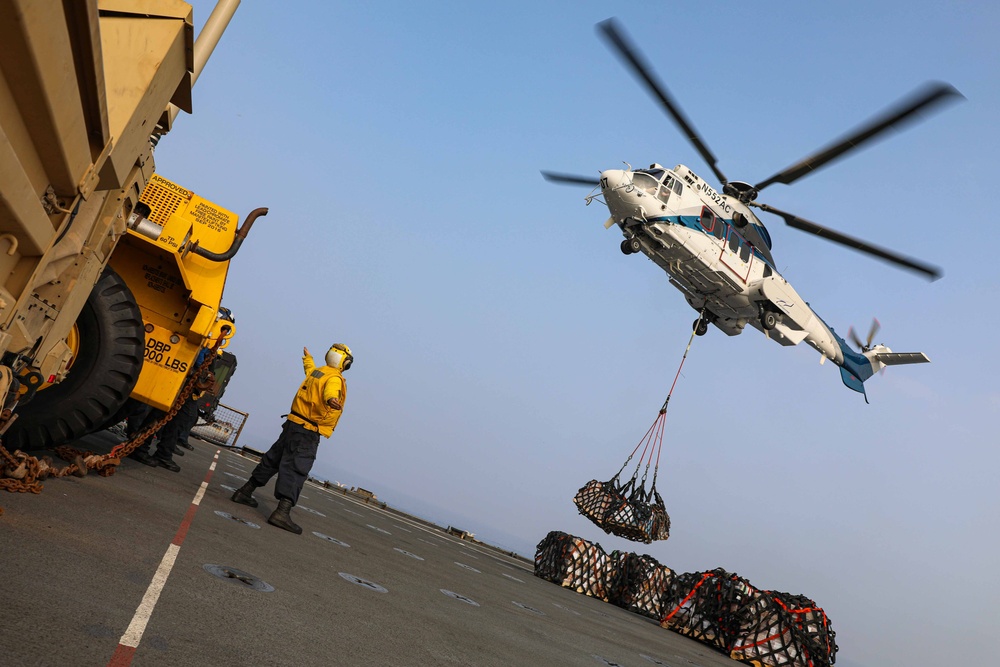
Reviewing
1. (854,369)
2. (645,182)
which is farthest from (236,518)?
(854,369)

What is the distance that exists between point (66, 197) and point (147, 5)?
1196 millimetres

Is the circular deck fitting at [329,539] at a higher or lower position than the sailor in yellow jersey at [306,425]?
lower

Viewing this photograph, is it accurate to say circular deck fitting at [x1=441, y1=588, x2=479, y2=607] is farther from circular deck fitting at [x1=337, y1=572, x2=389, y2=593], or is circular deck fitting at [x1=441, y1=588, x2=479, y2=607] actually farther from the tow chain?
the tow chain

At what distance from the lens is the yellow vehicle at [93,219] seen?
2.85 meters

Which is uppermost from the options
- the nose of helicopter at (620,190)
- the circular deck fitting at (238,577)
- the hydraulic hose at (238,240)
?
the nose of helicopter at (620,190)

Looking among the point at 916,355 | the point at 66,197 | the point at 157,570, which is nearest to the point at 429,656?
the point at 157,570

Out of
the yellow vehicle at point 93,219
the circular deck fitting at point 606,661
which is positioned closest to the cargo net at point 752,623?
the circular deck fitting at point 606,661

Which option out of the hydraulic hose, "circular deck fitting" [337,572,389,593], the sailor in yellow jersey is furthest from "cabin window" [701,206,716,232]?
"circular deck fitting" [337,572,389,593]

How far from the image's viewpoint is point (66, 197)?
3703 mm

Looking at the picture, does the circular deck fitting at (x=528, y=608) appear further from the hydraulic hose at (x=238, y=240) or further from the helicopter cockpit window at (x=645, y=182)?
the helicopter cockpit window at (x=645, y=182)

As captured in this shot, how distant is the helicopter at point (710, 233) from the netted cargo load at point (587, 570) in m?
6.56

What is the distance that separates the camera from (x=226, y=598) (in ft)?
14.8

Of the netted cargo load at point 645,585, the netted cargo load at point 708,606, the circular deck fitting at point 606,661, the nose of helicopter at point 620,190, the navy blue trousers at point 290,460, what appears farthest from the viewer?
the nose of helicopter at point 620,190

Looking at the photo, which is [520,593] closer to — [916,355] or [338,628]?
[338,628]
